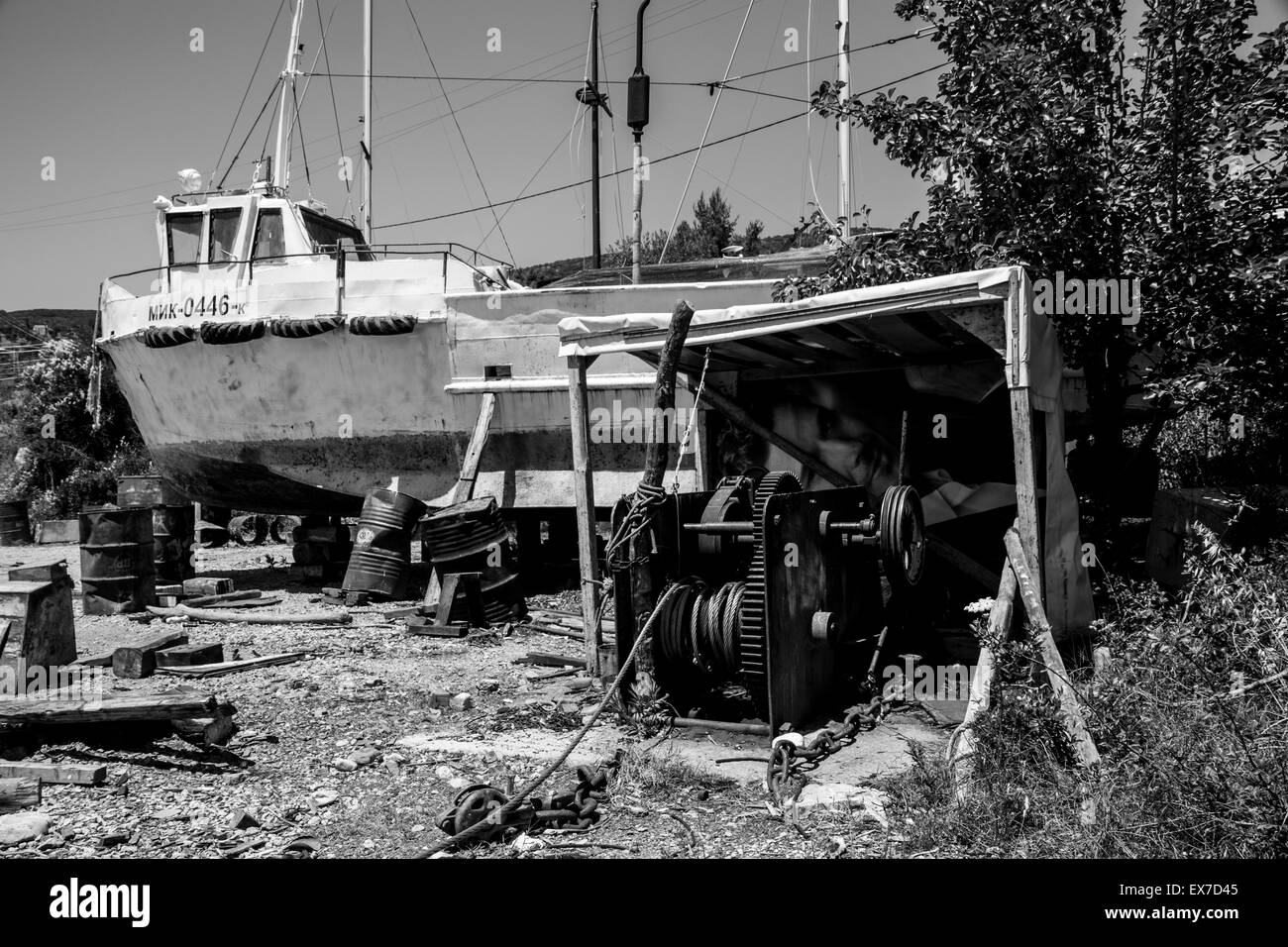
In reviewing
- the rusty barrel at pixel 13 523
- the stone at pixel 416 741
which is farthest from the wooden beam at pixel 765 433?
the rusty barrel at pixel 13 523

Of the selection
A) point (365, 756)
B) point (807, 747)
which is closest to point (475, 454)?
point (365, 756)

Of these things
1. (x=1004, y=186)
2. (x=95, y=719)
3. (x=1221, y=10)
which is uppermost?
(x=1221, y=10)

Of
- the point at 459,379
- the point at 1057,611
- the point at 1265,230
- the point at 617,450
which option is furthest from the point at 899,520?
the point at 459,379

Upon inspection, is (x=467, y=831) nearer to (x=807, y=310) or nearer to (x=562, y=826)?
(x=562, y=826)

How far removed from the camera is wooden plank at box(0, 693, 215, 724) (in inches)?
189

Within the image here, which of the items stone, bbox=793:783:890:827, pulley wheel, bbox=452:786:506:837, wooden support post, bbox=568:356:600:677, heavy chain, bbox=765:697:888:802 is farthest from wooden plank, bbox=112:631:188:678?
stone, bbox=793:783:890:827

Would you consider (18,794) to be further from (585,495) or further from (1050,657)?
(1050,657)

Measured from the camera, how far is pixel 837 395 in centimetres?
786

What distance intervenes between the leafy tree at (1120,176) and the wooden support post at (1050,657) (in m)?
2.01

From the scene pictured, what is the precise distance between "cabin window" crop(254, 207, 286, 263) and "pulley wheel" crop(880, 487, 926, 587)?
960 centimetres

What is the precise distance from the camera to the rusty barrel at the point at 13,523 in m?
16.7

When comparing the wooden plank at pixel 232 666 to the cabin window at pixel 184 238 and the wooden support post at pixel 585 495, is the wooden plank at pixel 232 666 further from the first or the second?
the cabin window at pixel 184 238
